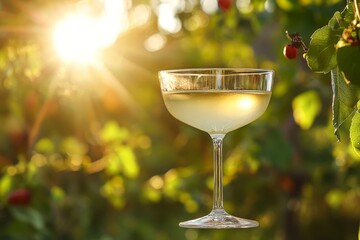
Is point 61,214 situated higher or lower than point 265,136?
lower

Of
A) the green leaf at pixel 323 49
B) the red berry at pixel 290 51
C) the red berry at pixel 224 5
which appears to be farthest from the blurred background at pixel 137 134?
the green leaf at pixel 323 49

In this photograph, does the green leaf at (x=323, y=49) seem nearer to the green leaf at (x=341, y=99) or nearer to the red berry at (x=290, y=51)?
the green leaf at (x=341, y=99)

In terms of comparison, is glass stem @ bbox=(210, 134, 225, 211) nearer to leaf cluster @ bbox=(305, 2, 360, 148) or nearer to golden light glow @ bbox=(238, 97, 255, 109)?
golden light glow @ bbox=(238, 97, 255, 109)

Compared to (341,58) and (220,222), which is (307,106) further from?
(341,58)

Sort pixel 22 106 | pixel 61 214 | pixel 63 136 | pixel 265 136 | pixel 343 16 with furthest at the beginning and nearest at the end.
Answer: pixel 63 136, pixel 61 214, pixel 22 106, pixel 265 136, pixel 343 16

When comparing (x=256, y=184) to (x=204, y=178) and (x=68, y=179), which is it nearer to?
(x=204, y=178)

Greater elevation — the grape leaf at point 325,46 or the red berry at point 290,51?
the red berry at point 290,51

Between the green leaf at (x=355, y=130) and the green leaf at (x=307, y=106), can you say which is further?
the green leaf at (x=307, y=106)

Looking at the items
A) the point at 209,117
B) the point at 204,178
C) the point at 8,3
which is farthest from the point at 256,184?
the point at 209,117
